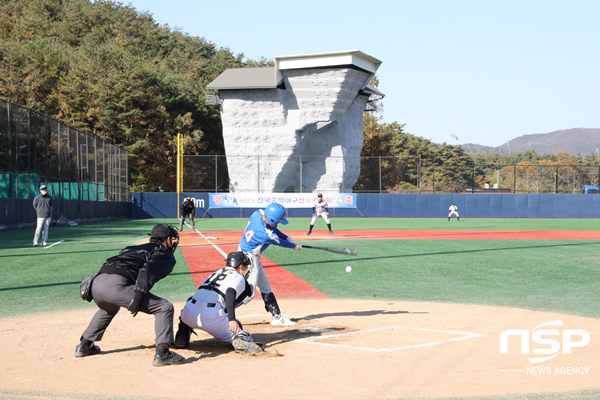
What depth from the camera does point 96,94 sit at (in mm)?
56219

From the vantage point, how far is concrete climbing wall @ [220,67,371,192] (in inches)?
2021

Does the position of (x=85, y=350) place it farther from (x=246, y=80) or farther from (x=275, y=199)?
(x=246, y=80)

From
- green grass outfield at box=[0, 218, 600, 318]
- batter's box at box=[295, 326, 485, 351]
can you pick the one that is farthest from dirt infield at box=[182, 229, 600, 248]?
batter's box at box=[295, 326, 485, 351]

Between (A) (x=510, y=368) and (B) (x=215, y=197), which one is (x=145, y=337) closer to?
(A) (x=510, y=368)

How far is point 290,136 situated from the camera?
52906 mm

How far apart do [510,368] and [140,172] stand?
5579 centimetres

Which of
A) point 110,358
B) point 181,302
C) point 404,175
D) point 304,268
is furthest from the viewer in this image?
point 404,175

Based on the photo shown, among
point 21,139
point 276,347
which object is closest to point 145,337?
point 276,347

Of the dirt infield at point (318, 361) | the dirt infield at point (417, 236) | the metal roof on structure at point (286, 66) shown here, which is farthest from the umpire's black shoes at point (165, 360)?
the metal roof on structure at point (286, 66)

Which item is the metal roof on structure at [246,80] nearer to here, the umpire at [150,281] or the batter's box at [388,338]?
the batter's box at [388,338]

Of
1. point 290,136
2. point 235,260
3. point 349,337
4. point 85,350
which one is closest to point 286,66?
point 290,136

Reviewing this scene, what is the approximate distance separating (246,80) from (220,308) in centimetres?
4863

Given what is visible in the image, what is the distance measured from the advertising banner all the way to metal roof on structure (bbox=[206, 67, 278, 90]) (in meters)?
10.4

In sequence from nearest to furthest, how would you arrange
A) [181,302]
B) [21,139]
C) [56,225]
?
1. [181,302]
2. [21,139]
3. [56,225]
